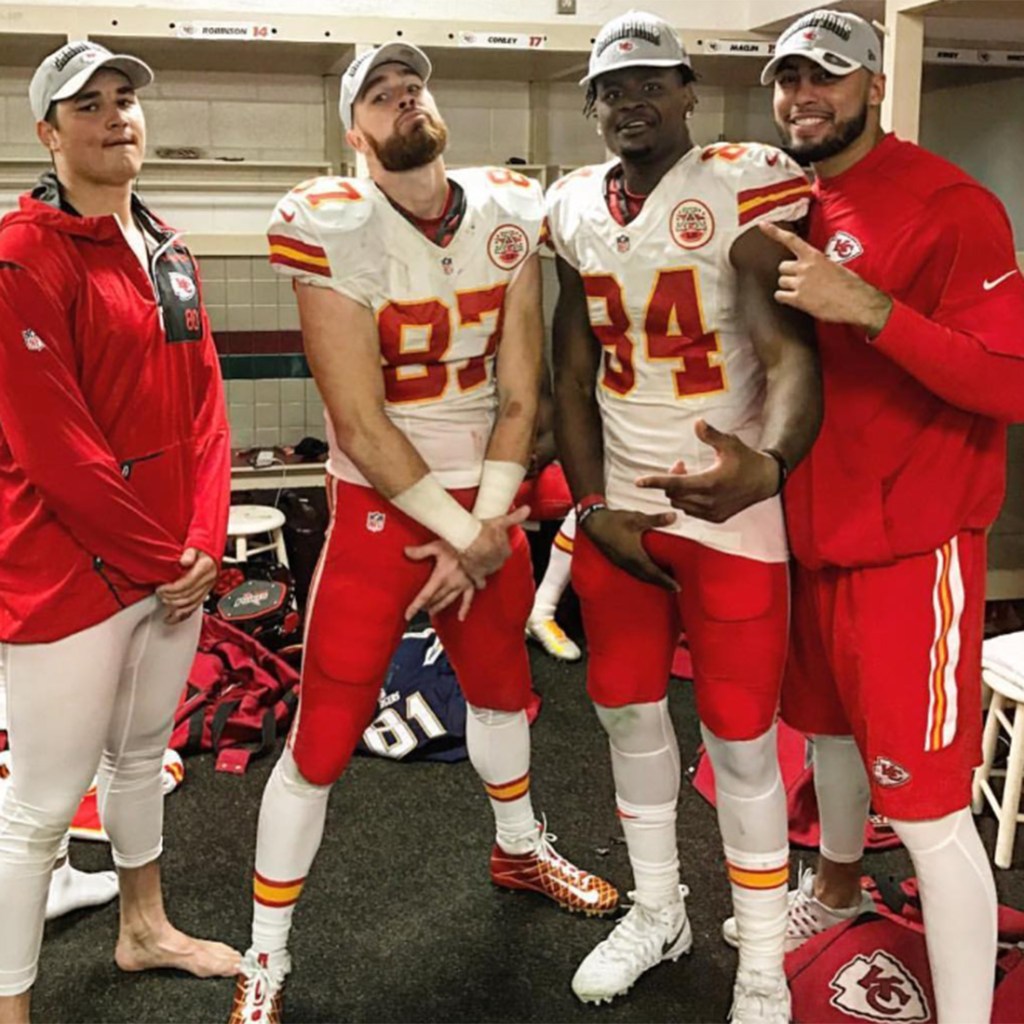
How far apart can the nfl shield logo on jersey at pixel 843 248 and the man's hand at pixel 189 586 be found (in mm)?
1027

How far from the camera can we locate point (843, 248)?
1.63 metres

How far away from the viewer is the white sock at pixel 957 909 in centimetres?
162

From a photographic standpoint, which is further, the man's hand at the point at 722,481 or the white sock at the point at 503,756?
the white sock at the point at 503,756

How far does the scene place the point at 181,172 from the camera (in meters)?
4.04

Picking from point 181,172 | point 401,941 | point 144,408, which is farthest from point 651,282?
point 181,172

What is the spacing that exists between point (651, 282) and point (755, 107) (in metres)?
3.39

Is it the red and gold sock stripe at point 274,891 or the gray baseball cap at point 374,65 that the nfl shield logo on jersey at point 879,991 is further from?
the gray baseball cap at point 374,65

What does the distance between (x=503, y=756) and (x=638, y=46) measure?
1.21 meters

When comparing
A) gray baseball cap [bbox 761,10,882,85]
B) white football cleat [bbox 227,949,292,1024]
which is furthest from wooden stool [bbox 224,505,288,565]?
gray baseball cap [bbox 761,10,882,85]

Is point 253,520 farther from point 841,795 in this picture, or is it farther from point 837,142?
point 837,142

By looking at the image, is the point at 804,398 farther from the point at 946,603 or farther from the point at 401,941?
the point at 401,941

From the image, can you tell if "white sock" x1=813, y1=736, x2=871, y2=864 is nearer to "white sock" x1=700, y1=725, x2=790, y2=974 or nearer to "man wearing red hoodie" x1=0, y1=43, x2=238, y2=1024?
"white sock" x1=700, y1=725, x2=790, y2=974

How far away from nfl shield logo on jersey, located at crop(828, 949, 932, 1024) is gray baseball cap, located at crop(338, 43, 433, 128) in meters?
1.56

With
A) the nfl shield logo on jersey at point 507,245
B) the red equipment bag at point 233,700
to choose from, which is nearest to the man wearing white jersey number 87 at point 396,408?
the nfl shield logo on jersey at point 507,245
